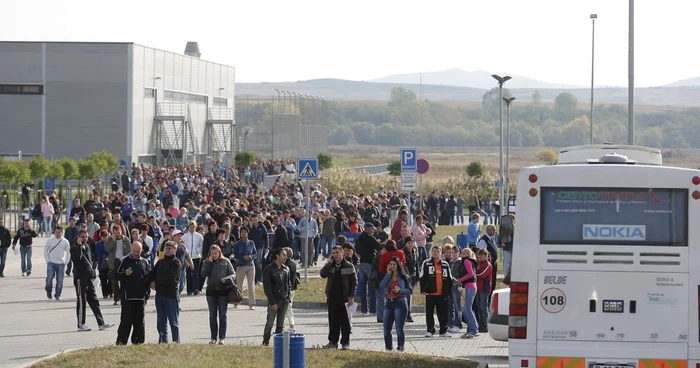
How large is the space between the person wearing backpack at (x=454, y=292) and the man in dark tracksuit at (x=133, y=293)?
518 centimetres

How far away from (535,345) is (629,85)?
18.8m

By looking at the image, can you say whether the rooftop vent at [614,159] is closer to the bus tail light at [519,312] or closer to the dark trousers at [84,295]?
the bus tail light at [519,312]

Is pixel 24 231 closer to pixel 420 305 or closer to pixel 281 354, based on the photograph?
pixel 420 305

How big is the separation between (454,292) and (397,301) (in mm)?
3049

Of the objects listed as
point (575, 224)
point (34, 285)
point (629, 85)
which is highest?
point (629, 85)

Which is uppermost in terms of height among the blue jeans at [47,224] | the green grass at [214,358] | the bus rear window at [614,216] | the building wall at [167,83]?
the building wall at [167,83]

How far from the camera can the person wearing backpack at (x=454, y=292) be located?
20.3m

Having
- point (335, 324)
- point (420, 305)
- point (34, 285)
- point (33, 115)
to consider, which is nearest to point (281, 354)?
point (335, 324)

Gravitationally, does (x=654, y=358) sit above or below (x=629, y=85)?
below

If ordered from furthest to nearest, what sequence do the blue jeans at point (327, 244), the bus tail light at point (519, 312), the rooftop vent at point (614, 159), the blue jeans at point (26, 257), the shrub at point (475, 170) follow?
1. the shrub at point (475, 170)
2. the blue jeans at point (327, 244)
3. the blue jeans at point (26, 257)
4. the rooftop vent at point (614, 159)
5. the bus tail light at point (519, 312)

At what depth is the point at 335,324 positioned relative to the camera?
17844 millimetres

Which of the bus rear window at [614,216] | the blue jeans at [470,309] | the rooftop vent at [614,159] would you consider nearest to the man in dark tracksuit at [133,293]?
the blue jeans at [470,309]

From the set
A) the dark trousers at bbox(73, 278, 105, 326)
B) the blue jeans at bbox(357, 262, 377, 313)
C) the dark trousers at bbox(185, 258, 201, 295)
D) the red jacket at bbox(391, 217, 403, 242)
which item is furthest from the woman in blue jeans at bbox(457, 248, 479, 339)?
the dark trousers at bbox(185, 258, 201, 295)

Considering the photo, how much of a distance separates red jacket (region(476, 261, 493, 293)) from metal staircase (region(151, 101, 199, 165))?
62.8 meters
